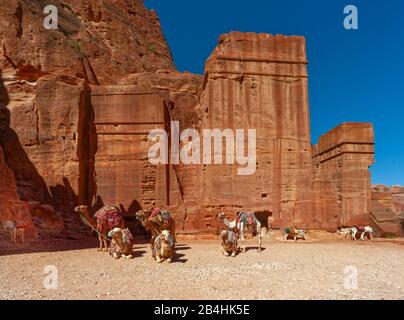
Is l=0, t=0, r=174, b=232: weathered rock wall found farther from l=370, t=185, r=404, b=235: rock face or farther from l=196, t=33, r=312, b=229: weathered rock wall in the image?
l=370, t=185, r=404, b=235: rock face

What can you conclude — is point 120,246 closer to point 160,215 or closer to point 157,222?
point 157,222

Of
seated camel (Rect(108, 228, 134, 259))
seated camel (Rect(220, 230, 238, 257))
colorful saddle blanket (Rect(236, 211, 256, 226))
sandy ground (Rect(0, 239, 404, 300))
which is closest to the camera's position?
sandy ground (Rect(0, 239, 404, 300))

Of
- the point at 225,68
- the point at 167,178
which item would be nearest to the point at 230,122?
the point at 225,68

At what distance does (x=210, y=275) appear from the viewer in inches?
303

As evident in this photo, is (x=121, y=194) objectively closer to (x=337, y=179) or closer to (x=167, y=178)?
(x=167, y=178)

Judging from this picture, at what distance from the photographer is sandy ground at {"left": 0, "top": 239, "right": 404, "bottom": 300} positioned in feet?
20.4

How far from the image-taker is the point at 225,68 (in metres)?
16.4

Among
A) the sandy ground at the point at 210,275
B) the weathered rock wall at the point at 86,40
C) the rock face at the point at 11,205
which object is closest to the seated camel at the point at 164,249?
the sandy ground at the point at 210,275

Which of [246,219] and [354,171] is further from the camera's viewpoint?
[354,171]

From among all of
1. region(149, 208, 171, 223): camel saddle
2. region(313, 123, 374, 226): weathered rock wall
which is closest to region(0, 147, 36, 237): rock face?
region(149, 208, 171, 223): camel saddle

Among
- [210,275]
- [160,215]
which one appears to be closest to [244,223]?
[160,215]

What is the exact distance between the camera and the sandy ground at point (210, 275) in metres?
6.21

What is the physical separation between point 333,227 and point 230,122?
24.5 ft

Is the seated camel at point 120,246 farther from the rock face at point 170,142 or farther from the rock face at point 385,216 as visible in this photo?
the rock face at point 385,216
